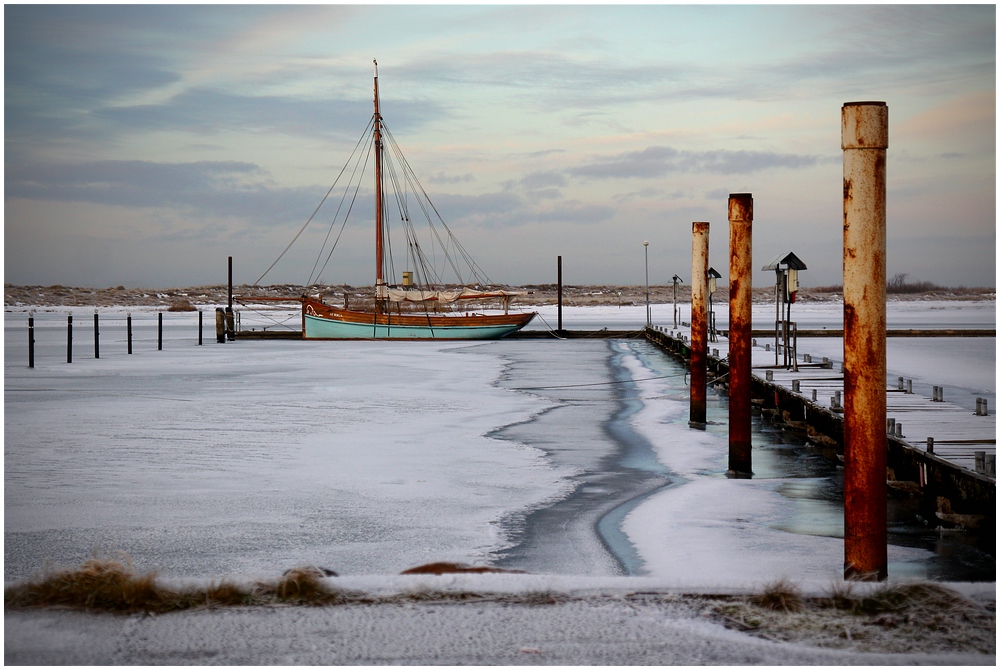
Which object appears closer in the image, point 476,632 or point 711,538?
point 476,632

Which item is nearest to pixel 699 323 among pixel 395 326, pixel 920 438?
pixel 920 438

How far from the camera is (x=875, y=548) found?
5828 millimetres

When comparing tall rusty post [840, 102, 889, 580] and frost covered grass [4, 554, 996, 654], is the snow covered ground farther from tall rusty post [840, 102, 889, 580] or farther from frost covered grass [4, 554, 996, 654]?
tall rusty post [840, 102, 889, 580]

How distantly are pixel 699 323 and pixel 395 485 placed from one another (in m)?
5.98

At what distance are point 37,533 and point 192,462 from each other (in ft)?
10.9

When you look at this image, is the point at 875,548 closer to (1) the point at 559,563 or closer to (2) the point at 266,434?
(1) the point at 559,563

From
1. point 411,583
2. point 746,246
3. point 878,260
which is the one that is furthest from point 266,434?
point 878,260

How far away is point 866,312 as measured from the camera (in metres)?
5.66

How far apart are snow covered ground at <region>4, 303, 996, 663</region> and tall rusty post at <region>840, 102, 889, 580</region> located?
2.28 ft

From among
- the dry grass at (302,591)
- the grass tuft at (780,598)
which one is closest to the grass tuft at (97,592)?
the dry grass at (302,591)

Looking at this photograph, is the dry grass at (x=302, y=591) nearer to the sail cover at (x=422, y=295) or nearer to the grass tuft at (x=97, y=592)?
the grass tuft at (x=97, y=592)

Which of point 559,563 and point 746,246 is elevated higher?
point 746,246

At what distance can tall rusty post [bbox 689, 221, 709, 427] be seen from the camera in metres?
13.8

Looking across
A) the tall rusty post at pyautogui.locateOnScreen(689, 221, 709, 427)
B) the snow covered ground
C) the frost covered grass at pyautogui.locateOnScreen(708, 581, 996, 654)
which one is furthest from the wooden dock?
the frost covered grass at pyautogui.locateOnScreen(708, 581, 996, 654)
